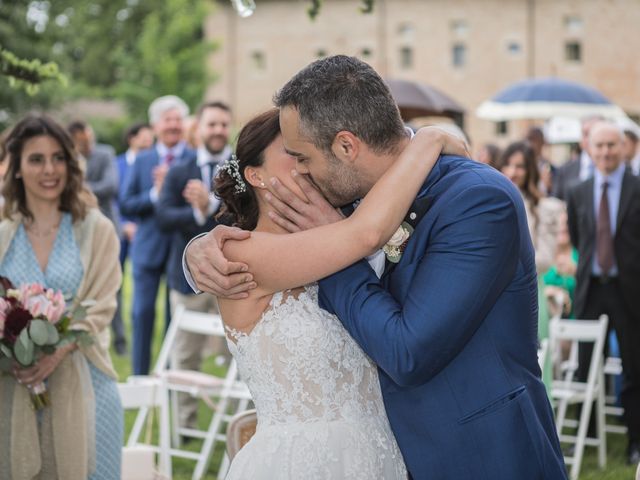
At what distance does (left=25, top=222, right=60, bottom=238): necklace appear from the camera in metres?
5.26

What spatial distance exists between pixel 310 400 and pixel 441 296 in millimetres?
757

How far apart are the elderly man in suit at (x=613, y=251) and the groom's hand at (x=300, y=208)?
19.1 feet

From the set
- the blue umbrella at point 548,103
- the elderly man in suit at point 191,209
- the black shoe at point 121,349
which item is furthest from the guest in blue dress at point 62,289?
the blue umbrella at point 548,103

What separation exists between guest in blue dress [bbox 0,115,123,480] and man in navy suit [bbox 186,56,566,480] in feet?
7.38

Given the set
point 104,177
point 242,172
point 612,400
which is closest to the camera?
point 242,172

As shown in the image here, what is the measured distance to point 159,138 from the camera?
10.4 meters

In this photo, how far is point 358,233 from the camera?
296 cm

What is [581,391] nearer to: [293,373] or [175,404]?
[175,404]

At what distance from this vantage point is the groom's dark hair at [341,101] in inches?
114

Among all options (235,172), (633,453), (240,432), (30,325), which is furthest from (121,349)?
(235,172)

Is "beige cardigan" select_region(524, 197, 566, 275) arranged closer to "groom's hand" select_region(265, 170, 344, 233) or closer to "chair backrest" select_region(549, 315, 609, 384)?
"chair backrest" select_region(549, 315, 609, 384)


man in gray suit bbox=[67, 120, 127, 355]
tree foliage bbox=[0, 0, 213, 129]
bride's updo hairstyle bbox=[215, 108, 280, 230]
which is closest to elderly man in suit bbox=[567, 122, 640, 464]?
man in gray suit bbox=[67, 120, 127, 355]

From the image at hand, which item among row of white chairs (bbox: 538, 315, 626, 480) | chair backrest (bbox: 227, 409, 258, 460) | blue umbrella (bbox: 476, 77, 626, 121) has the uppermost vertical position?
blue umbrella (bbox: 476, 77, 626, 121)

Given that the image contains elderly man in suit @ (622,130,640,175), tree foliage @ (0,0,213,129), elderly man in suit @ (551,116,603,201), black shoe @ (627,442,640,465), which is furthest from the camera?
tree foliage @ (0,0,213,129)
